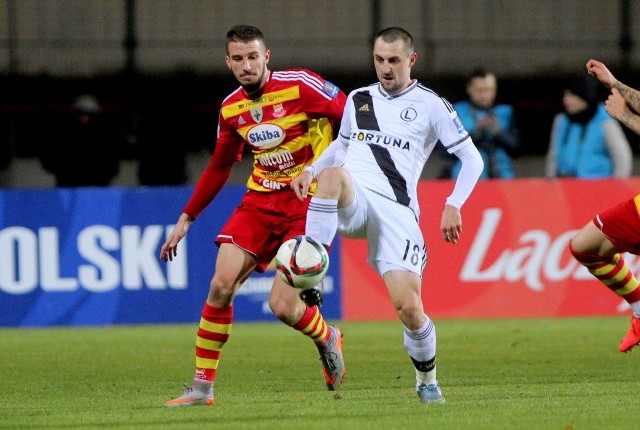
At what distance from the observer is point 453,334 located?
38.2 ft

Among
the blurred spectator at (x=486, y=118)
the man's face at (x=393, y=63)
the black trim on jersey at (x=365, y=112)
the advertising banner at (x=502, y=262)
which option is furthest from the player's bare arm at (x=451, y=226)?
the advertising banner at (x=502, y=262)

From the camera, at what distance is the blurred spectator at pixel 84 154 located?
13906 mm

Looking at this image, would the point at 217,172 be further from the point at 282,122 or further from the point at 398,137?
the point at 398,137

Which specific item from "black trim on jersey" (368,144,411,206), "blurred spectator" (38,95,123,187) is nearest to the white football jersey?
"black trim on jersey" (368,144,411,206)

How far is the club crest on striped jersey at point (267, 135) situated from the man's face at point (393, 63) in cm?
82

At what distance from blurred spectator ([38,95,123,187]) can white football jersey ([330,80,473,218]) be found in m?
6.88

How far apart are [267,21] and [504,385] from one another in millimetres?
10144

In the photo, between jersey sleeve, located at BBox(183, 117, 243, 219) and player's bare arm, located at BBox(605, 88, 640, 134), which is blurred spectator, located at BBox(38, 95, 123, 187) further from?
player's bare arm, located at BBox(605, 88, 640, 134)

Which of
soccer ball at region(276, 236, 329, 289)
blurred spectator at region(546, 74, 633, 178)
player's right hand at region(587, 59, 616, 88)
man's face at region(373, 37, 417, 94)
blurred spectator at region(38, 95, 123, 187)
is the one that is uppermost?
man's face at region(373, 37, 417, 94)

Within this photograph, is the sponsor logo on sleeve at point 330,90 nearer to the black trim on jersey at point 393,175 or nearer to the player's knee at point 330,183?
the black trim on jersey at point 393,175

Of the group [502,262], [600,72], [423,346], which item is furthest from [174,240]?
[502,262]

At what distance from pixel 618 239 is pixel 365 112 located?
2.00m

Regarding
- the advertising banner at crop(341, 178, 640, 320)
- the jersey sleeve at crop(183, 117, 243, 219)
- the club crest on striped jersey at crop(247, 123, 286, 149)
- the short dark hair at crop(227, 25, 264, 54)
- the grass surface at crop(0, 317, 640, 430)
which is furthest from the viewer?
the advertising banner at crop(341, 178, 640, 320)

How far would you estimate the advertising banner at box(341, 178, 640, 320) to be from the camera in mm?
12875
